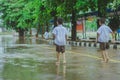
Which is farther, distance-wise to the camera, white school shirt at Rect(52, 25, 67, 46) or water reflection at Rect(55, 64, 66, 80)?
white school shirt at Rect(52, 25, 67, 46)

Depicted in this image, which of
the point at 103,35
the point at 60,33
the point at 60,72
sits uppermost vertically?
the point at 60,33

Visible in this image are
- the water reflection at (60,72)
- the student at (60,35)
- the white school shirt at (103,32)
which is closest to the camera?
the water reflection at (60,72)

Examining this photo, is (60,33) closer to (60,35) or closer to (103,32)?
(60,35)

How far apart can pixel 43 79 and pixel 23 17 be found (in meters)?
58.2

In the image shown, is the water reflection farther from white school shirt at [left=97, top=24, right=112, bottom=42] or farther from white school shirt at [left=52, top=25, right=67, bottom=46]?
white school shirt at [left=97, top=24, right=112, bottom=42]

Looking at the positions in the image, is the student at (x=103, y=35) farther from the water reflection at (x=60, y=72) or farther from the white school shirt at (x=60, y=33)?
the water reflection at (x=60, y=72)

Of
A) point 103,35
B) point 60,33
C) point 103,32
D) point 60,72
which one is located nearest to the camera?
point 60,72

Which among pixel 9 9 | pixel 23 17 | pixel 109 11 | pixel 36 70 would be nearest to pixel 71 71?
pixel 36 70

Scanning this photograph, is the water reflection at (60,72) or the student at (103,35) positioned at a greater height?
the student at (103,35)

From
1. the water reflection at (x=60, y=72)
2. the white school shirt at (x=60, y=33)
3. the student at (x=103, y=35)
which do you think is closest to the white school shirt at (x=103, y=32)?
the student at (x=103, y=35)

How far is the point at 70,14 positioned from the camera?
4325cm

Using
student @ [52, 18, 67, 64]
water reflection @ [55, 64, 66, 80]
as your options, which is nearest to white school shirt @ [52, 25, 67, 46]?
student @ [52, 18, 67, 64]

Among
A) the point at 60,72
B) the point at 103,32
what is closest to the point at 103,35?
the point at 103,32

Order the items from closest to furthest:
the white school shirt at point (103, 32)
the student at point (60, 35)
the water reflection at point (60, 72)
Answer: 1. the water reflection at point (60, 72)
2. the student at point (60, 35)
3. the white school shirt at point (103, 32)
